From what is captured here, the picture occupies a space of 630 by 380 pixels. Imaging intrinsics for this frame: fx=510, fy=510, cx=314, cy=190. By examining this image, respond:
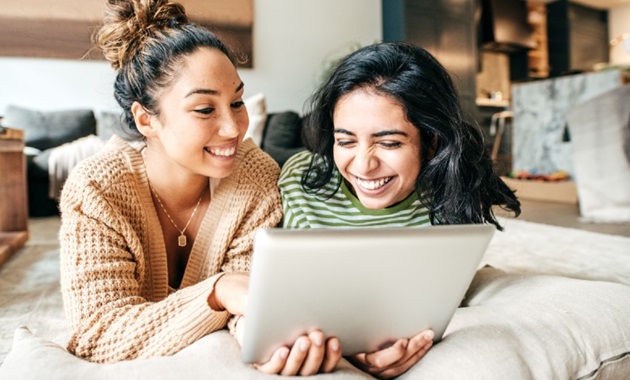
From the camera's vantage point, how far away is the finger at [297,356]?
26.5 inches

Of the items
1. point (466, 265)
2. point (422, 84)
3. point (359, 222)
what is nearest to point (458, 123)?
point (422, 84)

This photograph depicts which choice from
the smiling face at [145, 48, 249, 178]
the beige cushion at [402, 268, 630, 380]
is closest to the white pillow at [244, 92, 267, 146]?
the smiling face at [145, 48, 249, 178]

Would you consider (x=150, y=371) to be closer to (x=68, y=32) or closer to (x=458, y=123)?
(x=458, y=123)

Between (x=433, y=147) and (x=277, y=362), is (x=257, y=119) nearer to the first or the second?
(x=433, y=147)

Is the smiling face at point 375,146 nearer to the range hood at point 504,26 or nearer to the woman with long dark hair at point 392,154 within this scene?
the woman with long dark hair at point 392,154

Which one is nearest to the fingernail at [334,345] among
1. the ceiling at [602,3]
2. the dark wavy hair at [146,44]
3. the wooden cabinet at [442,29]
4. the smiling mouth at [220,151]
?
the smiling mouth at [220,151]

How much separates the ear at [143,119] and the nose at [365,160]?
17.3 inches

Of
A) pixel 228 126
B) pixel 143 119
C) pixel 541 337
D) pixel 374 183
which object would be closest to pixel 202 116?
pixel 228 126

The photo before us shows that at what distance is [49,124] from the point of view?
12.8ft

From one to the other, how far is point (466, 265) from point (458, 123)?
0.50 m

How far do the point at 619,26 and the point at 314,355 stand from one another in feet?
28.5

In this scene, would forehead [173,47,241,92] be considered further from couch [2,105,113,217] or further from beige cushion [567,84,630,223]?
couch [2,105,113,217]

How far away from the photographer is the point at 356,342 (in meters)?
0.75

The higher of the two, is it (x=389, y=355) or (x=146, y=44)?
(x=146, y=44)
